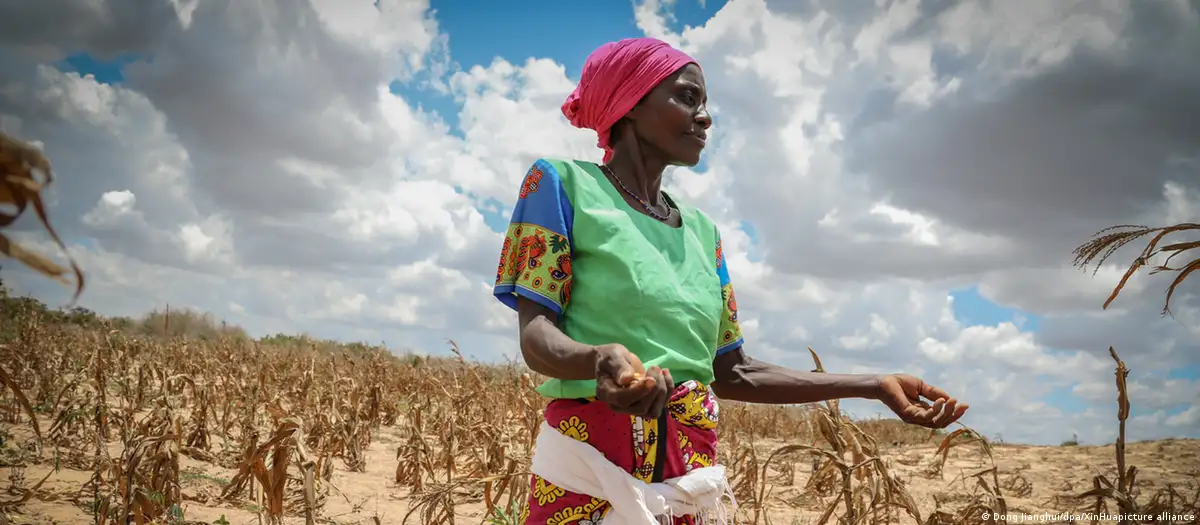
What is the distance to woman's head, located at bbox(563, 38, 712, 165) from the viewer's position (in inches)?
70.7

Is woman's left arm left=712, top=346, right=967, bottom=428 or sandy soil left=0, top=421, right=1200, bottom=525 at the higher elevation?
woman's left arm left=712, top=346, right=967, bottom=428

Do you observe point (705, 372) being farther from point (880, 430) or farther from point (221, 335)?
point (880, 430)

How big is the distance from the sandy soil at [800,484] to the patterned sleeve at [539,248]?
6.15 feet

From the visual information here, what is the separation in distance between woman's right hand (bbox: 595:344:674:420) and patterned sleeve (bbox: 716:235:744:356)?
2.39ft

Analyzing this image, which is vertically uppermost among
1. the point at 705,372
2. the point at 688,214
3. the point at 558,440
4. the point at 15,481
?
the point at 688,214

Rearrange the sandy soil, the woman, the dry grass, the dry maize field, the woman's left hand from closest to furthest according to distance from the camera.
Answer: the woman < the woman's left hand < the dry grass < the dry maize field < the sandy soil

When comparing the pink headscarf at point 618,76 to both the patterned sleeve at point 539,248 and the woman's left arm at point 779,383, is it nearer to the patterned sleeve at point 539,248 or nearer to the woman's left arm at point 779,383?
the patterned sleeve at point 539,248

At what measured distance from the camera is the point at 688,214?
6.40ft

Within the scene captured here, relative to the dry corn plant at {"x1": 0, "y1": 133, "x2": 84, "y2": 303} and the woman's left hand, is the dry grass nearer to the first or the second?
the dry corn plant at {"x1": 0, "y1": 133, "x2": 84, "y2": 303}

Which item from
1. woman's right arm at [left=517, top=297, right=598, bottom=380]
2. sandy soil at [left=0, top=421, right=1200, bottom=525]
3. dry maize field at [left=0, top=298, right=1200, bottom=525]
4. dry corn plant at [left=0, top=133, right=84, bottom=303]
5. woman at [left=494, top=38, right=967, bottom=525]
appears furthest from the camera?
sandy soil at [left=0, top=421, right=1200, bottom=525]

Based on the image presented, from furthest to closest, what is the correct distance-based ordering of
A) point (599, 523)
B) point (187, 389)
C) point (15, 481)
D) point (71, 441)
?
point (187, 389), point (71, 441), point (15, 481), point (599, 523)

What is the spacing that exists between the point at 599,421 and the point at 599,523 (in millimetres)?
203

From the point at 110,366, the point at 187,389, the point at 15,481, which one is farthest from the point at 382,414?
the point at 15,481

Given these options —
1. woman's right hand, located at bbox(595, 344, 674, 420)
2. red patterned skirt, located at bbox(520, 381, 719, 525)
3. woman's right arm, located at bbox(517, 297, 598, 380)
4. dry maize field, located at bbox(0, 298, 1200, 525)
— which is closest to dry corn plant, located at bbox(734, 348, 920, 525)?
dry maize field, located at bbox(0, 298, 1200, 525)
